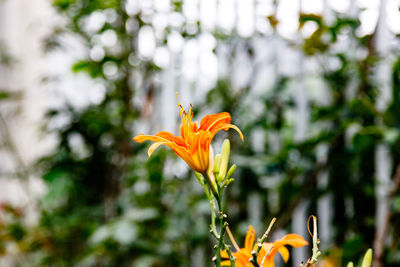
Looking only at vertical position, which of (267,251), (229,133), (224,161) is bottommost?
(267,251)

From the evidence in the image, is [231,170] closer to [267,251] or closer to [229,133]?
[267,251]

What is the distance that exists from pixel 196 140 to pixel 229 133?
84cm

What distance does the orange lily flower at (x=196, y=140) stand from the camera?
0.32 m

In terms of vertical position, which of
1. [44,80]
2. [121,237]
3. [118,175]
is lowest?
[121,237]

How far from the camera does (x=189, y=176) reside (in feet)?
4.16

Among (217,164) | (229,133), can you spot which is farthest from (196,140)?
(229,133)

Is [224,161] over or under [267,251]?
over

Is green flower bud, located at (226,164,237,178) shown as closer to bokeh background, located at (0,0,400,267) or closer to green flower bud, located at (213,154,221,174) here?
green flower bud, located at (213,154,221,174)

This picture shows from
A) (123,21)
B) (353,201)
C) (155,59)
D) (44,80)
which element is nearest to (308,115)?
(353,201)

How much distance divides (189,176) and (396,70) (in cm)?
75

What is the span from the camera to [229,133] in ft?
3.85

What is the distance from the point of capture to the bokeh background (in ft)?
3.08

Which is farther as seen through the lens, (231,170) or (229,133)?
(229,133)

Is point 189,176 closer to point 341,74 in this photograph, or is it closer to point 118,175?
point 118,175
